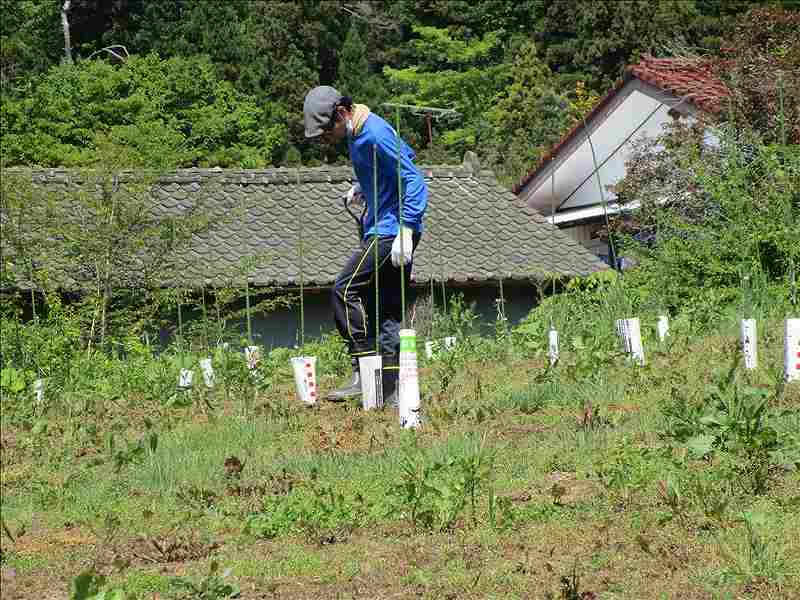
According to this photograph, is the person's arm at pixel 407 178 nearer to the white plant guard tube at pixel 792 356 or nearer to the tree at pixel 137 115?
the white plant guard tube at pixel 792 356

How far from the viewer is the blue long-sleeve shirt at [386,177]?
273 inches

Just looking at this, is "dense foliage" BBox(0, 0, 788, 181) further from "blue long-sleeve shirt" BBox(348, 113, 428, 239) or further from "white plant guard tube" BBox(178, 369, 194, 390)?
"blue long-sleeve shirt" BBox(348, 113, 428, 239)

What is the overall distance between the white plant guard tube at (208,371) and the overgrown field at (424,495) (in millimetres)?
626

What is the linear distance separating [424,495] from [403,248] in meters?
2.32

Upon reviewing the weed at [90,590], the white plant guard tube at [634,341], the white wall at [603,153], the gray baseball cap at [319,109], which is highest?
the white wall at [603,153]

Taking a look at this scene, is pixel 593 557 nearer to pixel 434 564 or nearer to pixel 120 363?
pixel 434 564

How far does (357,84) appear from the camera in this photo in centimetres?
4566

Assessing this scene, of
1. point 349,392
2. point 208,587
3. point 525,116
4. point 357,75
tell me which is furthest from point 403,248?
point 357,75

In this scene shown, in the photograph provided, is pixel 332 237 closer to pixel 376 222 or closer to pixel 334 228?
pixel 334 228

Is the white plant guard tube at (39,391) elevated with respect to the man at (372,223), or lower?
lower

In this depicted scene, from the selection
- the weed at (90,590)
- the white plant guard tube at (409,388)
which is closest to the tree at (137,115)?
the white plant guard tube at (409,388)

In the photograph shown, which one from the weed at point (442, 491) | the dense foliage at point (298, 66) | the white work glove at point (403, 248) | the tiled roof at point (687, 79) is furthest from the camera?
the dense foliage at point (298, 66)

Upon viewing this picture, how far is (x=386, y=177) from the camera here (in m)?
6.99

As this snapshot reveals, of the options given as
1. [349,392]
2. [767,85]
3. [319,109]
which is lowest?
[349,392]
